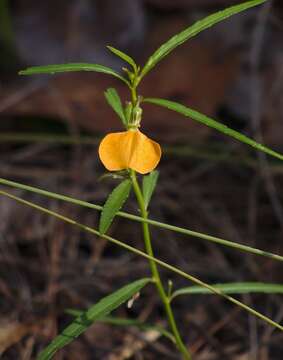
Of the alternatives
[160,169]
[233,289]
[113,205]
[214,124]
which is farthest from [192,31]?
[160,169]

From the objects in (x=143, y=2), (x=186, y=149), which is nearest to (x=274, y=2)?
(x=143, y=2)

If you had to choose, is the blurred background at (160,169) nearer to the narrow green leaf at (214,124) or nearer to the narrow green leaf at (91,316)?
the narrow green leaf at (91,316)

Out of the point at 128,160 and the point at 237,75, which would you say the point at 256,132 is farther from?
the point at 128,160

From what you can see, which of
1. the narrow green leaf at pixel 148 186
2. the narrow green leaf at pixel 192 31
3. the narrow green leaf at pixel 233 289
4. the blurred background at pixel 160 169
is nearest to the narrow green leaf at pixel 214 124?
the narrow green leaf at pixel 192 31

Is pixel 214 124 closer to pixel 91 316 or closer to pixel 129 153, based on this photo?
pixel 129 153

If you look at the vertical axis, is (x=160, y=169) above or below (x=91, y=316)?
above

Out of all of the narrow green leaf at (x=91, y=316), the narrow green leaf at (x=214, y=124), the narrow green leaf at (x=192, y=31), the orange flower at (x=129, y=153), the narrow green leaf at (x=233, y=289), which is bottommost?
the narrow green leaf at (x=91, y=316)
